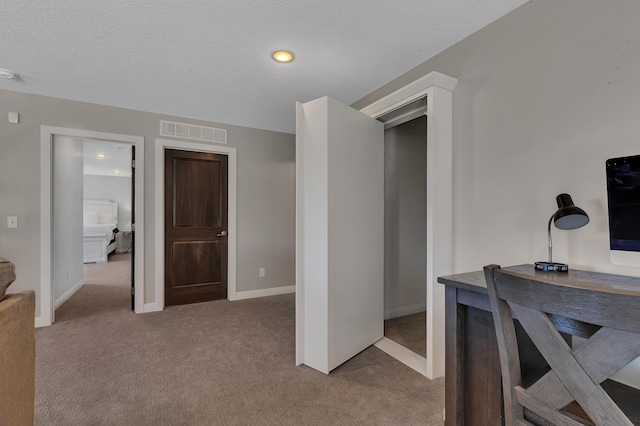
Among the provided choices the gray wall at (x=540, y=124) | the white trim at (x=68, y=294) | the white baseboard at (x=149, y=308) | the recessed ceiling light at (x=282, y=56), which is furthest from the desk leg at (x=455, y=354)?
the white trim at (x=68, y=294)

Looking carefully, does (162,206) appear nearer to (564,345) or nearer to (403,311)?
(403,311)

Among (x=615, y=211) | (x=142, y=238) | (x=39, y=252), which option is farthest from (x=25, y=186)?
(x=615, y=211)

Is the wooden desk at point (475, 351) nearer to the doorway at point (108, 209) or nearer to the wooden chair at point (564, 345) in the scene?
the wooden chair at point (564, 345)

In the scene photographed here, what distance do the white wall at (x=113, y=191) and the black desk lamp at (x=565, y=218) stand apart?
→ 1068 centimetres

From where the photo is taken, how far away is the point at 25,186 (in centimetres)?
304

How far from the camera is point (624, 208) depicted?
132 centimetres

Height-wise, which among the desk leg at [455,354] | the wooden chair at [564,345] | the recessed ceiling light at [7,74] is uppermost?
the recessed ceiling light at [7,74]

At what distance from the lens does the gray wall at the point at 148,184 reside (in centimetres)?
301

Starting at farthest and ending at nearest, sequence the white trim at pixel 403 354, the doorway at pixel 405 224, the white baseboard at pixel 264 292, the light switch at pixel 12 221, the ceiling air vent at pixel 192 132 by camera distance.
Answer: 1. the white baseboard at pixel 264 292
2. the ceiling air vent at pixel 192 132
3. the doorway at pixel 405 224
4. the light switch at pixel 12 221
5. the white trim at pixel 403 354

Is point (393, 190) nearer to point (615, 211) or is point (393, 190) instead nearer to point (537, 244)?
point (537, 244)

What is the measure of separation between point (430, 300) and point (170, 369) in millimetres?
1995

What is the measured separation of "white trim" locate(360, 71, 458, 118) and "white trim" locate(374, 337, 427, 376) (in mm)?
2012

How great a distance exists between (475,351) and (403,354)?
1240 mm

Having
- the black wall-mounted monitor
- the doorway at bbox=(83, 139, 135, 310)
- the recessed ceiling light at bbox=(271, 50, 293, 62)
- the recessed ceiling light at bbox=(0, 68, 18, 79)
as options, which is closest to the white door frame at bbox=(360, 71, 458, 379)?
the black wall-mounted monitor
